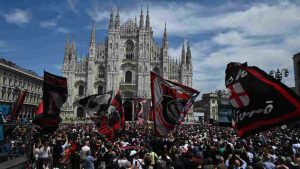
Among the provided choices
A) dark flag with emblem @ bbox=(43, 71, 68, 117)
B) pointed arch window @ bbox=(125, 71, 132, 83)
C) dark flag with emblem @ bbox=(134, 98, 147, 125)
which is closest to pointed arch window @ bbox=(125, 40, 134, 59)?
pointed arch window @ bbox=(125, 71, 132, 83)

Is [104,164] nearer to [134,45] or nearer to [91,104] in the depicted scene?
[91,104]

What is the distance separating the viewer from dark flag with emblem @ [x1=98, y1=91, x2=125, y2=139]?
594 inches

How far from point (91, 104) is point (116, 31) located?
54185 millimetres

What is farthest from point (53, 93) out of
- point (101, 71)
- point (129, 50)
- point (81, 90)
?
point (129, 50)

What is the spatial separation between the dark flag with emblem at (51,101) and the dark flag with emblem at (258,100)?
681 centimetres

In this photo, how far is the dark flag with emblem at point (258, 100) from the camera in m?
5.29

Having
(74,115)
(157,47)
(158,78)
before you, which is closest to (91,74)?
(74,115)

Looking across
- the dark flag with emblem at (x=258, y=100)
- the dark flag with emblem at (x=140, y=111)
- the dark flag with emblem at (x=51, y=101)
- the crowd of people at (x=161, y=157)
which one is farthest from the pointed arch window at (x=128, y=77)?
the dark flag with emblem at (x=258, y=100)

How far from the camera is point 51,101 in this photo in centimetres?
1148

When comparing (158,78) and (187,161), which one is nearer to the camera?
(187,161)

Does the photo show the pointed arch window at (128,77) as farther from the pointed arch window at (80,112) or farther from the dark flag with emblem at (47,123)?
the dark flag with emblem at (47,123)

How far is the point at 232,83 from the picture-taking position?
678cm

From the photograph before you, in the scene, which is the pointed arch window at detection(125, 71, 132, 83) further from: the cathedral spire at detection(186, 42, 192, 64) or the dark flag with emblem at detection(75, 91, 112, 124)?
the dark flag with emblem at detection(75, 91, 112, 124)

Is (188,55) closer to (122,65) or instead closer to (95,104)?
(122,65)
